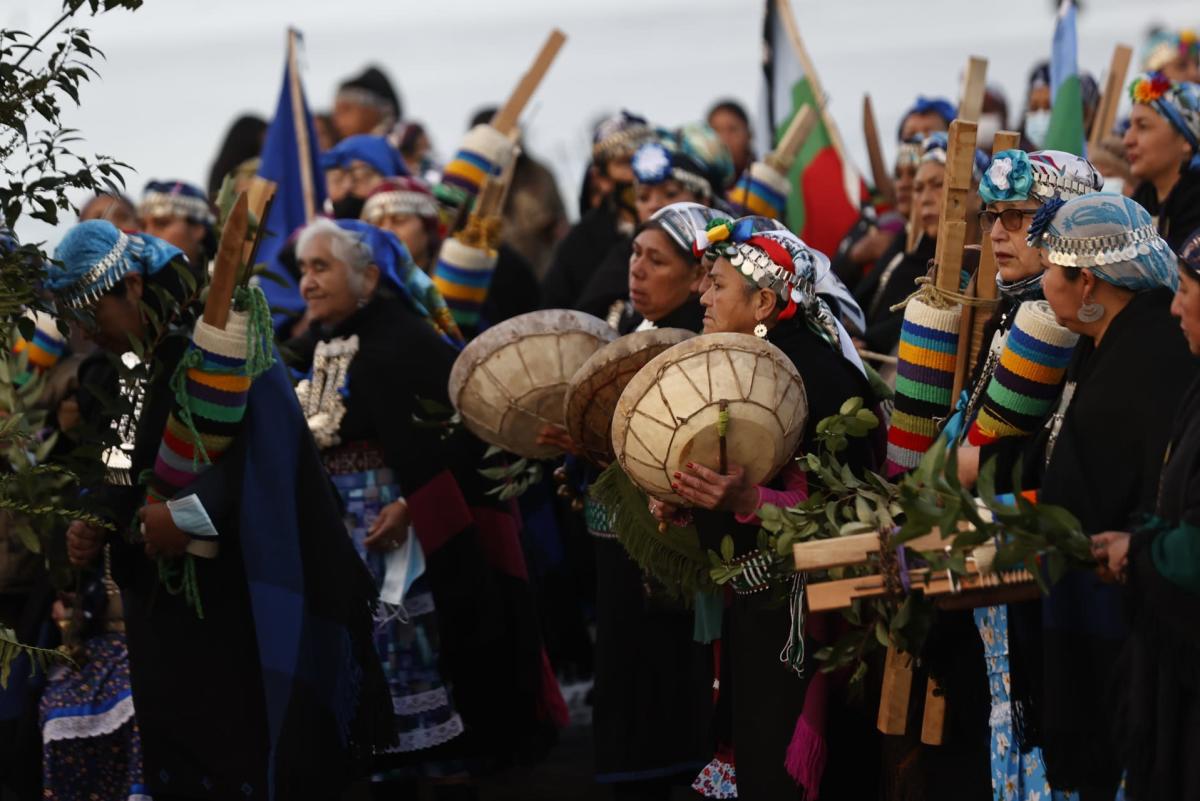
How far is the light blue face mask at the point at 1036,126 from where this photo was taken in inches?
373

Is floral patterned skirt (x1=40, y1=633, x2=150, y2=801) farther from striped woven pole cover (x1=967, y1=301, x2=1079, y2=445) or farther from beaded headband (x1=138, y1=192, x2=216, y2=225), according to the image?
beaded headband (x1=138, y1=192, x2=216, y2=225)

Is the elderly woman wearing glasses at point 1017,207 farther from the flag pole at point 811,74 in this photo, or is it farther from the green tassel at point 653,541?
the flag pole at point 811,74

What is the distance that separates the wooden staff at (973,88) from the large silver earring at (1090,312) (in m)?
2.04

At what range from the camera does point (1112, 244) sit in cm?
455

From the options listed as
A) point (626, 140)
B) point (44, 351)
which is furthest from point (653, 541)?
point (626, 140)

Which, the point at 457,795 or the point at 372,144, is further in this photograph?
the point at 372,144

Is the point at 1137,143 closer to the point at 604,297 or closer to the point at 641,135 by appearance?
the point at 604,297

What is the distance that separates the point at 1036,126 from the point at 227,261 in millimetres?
5152

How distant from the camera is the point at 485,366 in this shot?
607 centimetres

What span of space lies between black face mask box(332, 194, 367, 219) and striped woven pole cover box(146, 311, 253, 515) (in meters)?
3.55

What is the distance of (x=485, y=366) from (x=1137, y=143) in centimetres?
265

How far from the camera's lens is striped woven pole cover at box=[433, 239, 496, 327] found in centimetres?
852

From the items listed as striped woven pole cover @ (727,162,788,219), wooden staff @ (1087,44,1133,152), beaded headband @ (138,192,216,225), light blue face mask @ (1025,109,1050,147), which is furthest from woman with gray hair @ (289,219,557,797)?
light blue face mask @ (1025,109,1050,147)

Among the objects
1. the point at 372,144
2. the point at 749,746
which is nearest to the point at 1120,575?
the point at 749,746
